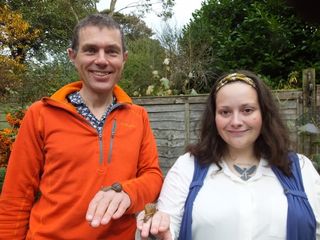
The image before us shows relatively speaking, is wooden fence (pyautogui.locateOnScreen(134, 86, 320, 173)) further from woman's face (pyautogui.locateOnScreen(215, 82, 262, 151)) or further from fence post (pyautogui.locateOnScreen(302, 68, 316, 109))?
woman's face (pyautogui.locateOnScreen(215, 82, 262, 151))

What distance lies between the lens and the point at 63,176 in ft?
5.35

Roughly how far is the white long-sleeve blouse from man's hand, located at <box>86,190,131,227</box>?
0.94 feet

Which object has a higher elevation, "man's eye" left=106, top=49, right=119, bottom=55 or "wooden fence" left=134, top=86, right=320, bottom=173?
"man's eye" left=106, top=49, right=119, bottom=55

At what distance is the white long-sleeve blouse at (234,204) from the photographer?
1.68 meters

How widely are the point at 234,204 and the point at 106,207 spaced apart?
1.89ft

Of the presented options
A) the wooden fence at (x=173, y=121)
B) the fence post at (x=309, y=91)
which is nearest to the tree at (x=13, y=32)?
the wooden fence at (x=173, y=121)

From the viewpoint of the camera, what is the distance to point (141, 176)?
1.72 meters

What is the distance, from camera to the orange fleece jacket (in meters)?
1.63

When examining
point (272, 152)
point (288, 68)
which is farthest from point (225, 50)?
point (272, 152)

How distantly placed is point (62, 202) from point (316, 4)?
124 cm

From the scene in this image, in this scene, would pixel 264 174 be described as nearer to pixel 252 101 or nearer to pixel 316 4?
pixel 252 101

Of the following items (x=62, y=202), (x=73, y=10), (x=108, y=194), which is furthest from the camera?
(x=73, y=10)

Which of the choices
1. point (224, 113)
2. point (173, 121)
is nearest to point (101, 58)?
point (224, 113)

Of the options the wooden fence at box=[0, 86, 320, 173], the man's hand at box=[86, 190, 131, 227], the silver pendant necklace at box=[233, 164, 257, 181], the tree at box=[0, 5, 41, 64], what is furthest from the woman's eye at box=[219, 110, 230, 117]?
the tree at box=[0, 5, 41, 64]
